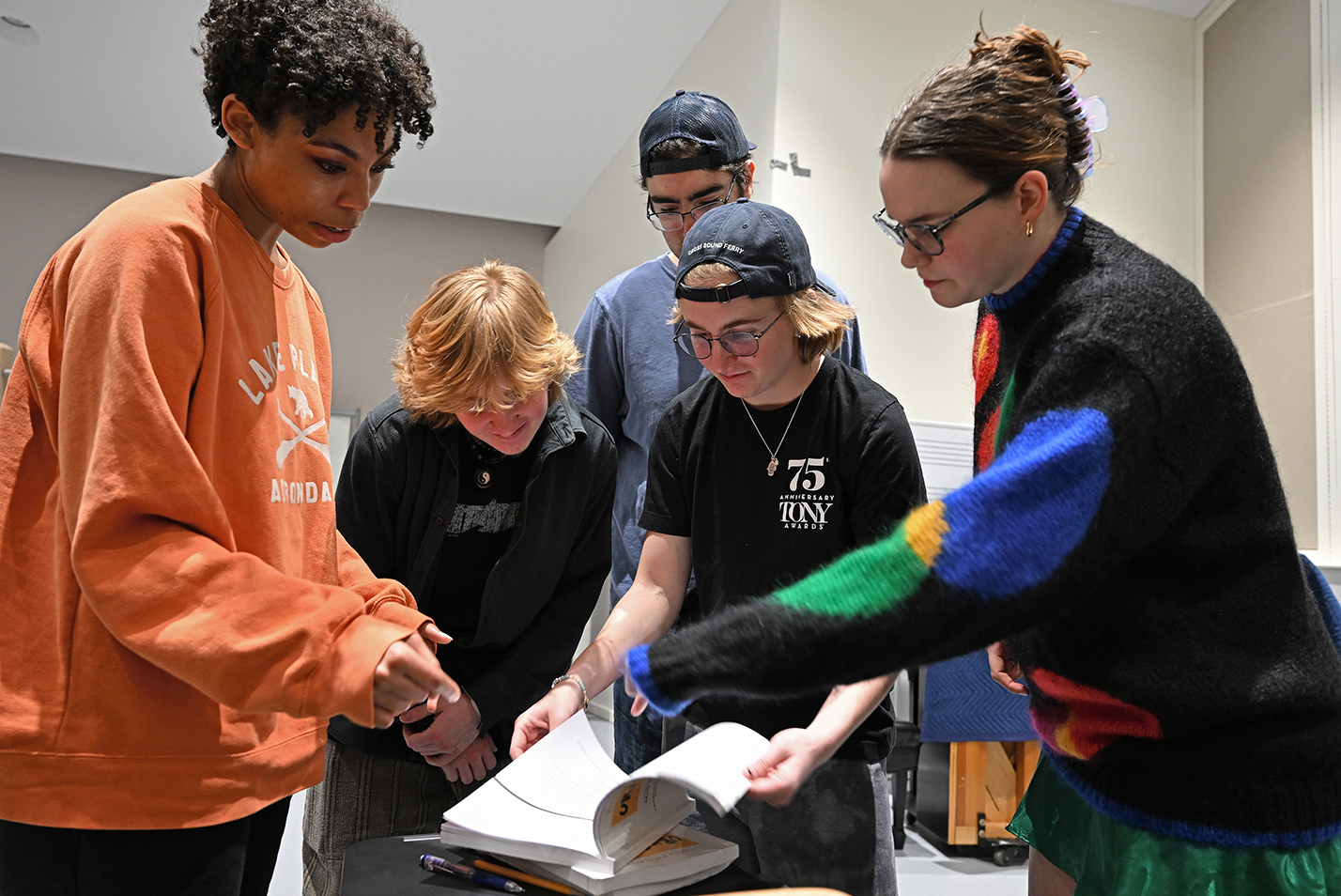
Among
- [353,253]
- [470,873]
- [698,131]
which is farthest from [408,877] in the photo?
[353,253]

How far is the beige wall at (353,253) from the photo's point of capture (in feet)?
17.7

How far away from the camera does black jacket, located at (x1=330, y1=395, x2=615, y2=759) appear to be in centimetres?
142

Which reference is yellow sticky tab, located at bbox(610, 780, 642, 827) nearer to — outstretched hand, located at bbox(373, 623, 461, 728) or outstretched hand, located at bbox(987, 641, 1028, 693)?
outstretched hand, located at bbox(373, 623, 461, 728)

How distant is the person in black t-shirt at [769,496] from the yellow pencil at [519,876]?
239 mm

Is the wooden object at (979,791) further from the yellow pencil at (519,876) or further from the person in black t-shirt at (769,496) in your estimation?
the yellow pencil at (519,876)

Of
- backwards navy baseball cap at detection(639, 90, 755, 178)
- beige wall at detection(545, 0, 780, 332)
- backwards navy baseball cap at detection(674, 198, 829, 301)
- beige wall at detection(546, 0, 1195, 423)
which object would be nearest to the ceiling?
beige wall at detection(545, 0, 780, 332)

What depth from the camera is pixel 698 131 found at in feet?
5.37

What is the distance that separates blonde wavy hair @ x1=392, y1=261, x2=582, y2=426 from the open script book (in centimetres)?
56

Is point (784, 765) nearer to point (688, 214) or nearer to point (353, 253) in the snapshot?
point (688, 214)

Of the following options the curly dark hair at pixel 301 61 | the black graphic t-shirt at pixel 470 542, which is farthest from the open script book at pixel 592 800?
the curly dark hair at pixel 301 61

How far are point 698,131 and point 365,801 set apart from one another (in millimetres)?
1224

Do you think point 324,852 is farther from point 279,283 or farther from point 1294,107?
point 1294,107

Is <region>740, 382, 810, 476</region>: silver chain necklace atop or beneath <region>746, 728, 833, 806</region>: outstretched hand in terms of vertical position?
atop

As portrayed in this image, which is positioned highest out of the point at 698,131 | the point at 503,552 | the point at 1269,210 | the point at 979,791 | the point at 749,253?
the point at 1269,210
